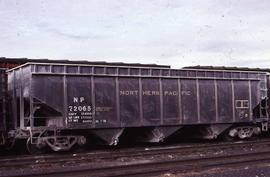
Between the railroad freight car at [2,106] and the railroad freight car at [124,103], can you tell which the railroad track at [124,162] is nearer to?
the railroad freight car at [124,103]

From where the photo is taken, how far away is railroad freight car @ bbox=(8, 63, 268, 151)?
14.3 metres

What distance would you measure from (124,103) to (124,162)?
4.06 metres

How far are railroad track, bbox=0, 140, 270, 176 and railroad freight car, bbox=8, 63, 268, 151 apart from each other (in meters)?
1.67

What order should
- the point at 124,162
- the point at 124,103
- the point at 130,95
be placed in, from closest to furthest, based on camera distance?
1. the point at 124,162
2. the point at 124,103
3. the point at 130,95

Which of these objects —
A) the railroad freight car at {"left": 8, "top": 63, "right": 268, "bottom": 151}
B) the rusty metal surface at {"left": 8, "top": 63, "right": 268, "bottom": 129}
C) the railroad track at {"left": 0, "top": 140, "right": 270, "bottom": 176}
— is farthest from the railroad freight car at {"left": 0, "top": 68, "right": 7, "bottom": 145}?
the railroad track at {"left": 0, "top": 140, "right": 270, "bottom": 176}

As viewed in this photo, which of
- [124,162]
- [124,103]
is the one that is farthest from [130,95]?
[124,162]

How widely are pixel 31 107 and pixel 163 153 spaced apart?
457cm

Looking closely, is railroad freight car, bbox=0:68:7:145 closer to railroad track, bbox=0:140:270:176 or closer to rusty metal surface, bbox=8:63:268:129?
rusty metal surface, bbox=8:63:268:129

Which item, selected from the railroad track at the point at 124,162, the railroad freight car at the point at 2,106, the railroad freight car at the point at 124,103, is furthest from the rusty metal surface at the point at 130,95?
the railroad track at the point at 124,162

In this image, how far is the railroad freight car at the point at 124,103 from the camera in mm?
14297

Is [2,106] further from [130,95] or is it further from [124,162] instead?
[124,162]

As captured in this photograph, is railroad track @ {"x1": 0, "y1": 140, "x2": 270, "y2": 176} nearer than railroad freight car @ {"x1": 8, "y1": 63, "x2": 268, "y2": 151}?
Yes

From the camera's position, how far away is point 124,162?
1200 centimetres

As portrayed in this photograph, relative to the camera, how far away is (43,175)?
357 inches
